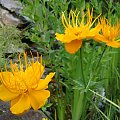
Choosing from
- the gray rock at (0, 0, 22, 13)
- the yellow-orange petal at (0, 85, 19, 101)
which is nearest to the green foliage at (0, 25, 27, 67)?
the yellow-orange petal at (0, 85, 19, 101)

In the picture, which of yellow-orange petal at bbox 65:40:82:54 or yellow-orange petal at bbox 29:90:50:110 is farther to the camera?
yellow-orange petal at bbox 65:40:82:54

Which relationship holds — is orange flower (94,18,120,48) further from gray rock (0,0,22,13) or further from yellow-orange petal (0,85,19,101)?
gray rock (0,0,22,13)

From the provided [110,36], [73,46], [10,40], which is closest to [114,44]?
[110,36]

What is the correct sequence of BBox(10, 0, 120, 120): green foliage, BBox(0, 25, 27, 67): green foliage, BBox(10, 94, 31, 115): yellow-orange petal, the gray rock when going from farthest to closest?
the gray rock < BBox(0, 25, 27, 67): green foliage < BBox(10, 0, 120, 120): green foliage < BBox(10, 94, 31, 115): yellow-orange petal

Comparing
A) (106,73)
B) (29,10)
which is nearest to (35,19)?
(29,10)

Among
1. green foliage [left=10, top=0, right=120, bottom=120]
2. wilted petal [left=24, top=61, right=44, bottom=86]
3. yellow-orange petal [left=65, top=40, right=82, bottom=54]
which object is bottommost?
green foliage [left=10, top=0, right=120, bottom=120]

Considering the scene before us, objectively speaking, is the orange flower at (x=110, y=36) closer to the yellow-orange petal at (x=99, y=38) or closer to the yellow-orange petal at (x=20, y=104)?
the yellow-orange petal at (x=99, y=38)
